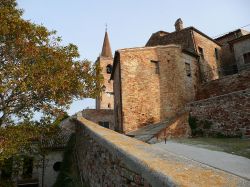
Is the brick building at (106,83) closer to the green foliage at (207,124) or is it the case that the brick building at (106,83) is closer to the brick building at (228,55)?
the brick building at (228,55)

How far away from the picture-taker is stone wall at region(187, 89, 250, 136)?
1271cm

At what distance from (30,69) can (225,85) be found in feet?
48.4

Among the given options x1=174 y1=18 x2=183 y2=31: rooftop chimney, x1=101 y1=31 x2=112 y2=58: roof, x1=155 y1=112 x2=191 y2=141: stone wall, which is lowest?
x1=155 y1=112 x2=191 y2=141: stone wall

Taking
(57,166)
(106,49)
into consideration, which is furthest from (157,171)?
(106,49)

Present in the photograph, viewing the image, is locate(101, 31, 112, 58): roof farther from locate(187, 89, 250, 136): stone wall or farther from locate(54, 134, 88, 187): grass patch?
locate(187, 89, 250, 136): stone wall

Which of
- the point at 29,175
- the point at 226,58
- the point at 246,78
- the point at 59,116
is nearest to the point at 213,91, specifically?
the point at 246,78

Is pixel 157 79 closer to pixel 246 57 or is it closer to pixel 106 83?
pixel 246 57

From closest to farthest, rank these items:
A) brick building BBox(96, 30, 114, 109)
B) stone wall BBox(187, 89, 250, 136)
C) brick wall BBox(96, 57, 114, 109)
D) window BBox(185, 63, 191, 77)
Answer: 1. stone wall BBox(187, 89, 250, 136)
2. window BBox(185, 63, 191, 77)
3. brick wall BBox(96, 57, 114, 109)
4. brick building BBox(96, 30, 114, 109)

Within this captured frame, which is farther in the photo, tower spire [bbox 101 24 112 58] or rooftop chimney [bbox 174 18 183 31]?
tower spire [bbox 101 24 112 58]

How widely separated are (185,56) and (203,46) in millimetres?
5046

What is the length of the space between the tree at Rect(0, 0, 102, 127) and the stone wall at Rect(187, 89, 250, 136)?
8.13m

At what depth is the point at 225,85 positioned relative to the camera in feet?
60.2

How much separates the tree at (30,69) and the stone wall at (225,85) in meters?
11.9

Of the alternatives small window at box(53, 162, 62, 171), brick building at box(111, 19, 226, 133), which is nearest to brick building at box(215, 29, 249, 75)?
brick building at box(111, 19, 226, 133)
